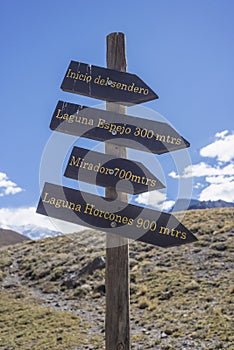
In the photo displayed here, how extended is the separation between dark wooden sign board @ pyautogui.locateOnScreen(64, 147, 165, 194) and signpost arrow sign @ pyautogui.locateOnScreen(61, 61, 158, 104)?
32.0 inches

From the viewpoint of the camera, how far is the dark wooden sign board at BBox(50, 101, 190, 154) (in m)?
4.52

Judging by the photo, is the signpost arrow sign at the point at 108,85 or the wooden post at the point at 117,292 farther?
the signpost arrow sign at the point at 108,85

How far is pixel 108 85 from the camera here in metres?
4.73

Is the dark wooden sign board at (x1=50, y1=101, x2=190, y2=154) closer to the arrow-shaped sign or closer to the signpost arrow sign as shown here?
the signpost arrow sign

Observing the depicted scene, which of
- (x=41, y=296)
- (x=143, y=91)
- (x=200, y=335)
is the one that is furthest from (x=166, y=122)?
(x=41, y=296)

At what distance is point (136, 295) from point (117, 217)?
14310 mm

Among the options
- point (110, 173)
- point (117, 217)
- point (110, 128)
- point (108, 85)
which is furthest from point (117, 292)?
point (108, 85)

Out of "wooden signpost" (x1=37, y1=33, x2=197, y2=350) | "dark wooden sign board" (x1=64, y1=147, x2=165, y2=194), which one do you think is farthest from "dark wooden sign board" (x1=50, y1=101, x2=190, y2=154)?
"dark wooden sign board" (x1=64, y1=147, x2=165, y2=194)

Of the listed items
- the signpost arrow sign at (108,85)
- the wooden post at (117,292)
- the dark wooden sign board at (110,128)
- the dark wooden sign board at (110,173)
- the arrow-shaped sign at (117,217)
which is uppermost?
Answer: the signpost arrow sign at (108,85)

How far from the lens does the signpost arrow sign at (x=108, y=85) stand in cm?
473

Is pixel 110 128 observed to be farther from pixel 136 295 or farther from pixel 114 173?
pixel 136 295

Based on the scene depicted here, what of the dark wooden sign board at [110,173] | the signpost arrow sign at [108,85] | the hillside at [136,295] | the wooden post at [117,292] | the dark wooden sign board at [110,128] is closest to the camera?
the wooden post at [117,292]

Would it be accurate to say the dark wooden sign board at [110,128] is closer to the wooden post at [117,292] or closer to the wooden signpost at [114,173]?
the wooden signpost at [114,173]

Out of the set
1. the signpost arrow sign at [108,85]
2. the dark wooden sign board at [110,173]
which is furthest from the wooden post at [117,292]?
the signpost arrow sign at [108,85]
